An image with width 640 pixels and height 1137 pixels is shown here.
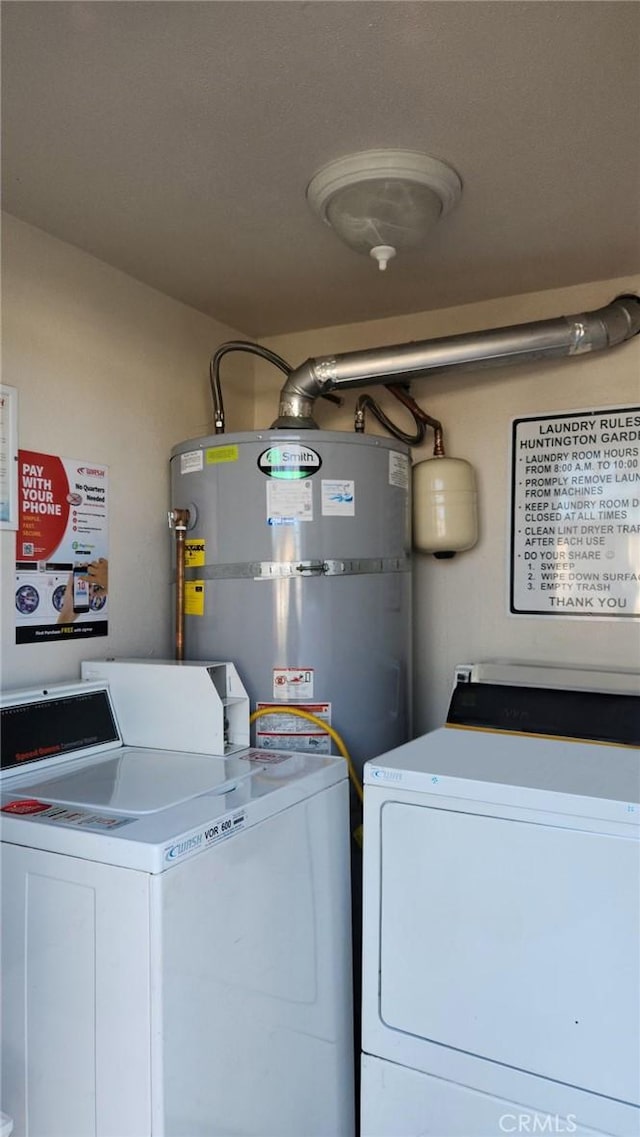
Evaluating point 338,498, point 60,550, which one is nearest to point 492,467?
point 338,498

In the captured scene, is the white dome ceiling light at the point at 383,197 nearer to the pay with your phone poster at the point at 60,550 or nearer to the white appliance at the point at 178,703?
the pay with your phone poster at the point at 60,550

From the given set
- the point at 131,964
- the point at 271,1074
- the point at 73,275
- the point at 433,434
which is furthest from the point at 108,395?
the point at 271,1074

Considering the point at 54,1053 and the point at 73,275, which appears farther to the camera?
the point at 73,275

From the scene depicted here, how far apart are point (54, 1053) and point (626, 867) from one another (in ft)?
3.22

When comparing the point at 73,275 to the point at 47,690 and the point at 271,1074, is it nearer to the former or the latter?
the point at 47,690

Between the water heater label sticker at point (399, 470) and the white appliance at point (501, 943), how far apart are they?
0.82 metres

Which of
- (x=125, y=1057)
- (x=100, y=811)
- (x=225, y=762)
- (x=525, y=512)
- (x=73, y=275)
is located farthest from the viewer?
(x=525, y=512)

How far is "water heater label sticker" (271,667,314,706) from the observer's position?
193 centimetres

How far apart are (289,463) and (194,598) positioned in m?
0.47

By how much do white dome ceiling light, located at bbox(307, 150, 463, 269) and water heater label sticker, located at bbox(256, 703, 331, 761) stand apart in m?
1.15

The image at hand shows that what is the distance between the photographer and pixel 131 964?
1.16 meters

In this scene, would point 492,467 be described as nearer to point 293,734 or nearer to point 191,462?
point 191,462

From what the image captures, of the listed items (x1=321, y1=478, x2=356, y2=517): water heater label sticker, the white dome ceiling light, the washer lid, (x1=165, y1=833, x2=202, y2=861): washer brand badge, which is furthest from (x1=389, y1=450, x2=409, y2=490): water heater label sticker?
(x1=165, y1=833, x2=202, y2=861): washer brand badge

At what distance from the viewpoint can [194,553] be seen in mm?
2088
